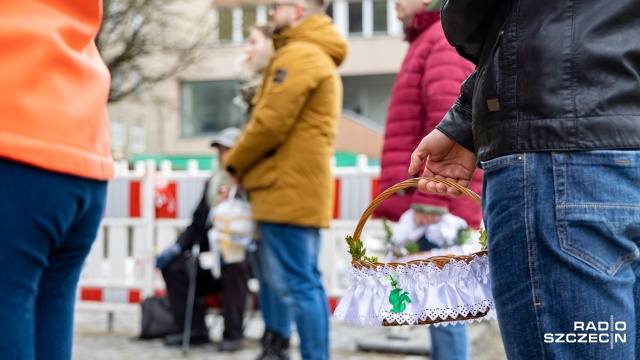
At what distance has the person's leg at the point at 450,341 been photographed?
12.8 ft

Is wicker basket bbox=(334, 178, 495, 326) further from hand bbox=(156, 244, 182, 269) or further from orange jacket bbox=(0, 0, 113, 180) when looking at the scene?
hand bbox=(156, 244, 182, 269)

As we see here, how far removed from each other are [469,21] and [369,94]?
34.1 metres

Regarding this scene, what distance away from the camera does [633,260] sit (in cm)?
170

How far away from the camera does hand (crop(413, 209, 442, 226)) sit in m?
3.88

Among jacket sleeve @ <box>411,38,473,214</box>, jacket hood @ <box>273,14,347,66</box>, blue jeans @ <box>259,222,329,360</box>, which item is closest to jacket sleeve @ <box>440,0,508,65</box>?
jacket sleeve @ <box>411,38,473,214</box>

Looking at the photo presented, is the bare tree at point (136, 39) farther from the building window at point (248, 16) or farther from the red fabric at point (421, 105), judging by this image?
the red fabric at point (421, 105)

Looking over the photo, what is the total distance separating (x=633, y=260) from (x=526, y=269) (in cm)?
21

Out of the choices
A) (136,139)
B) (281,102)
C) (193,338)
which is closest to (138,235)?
(193,338)

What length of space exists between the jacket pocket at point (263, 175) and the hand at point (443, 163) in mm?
2596

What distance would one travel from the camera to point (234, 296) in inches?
267

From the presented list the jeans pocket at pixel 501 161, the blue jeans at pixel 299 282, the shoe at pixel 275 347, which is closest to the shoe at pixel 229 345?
the shoe at pixel 275 347

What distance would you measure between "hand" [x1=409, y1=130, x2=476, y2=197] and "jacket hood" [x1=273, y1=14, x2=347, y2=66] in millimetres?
2824

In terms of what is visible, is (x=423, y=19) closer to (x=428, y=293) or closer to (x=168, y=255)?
(x=428, y=293)

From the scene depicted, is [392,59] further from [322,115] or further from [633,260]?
[633,260]
